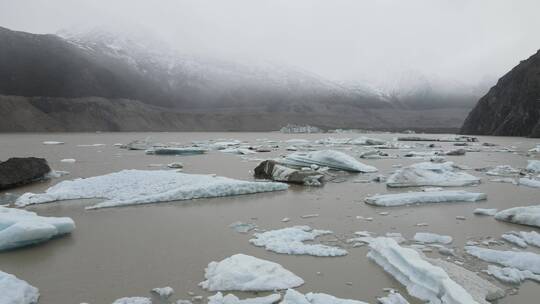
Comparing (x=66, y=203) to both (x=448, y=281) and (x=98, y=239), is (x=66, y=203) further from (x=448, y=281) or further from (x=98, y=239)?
(x=448, y=281)

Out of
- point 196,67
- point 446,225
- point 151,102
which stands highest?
point 196,67

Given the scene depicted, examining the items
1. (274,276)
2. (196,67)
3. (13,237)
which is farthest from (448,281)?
(196,67)

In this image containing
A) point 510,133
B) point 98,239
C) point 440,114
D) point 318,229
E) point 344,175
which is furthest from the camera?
point 440,114

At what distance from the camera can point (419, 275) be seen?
521 centimetres

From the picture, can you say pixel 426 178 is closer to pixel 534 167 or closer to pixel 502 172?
pixel 502 172

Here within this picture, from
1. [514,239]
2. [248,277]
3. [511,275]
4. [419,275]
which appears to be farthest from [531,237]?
[248,277]

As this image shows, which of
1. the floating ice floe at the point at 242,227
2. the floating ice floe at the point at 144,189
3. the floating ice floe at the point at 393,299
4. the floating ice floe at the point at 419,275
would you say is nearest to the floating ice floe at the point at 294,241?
the floating ice floe at the point at 242,227

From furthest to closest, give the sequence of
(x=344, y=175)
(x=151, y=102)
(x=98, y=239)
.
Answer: (x=151, y=102) → (x=344, y=175) → (x=98, y=239)

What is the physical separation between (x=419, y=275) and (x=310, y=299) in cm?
154

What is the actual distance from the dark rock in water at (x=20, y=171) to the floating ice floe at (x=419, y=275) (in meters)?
12.3

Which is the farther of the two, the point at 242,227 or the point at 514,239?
the point at 242,227

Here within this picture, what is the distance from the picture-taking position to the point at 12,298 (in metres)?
4.71

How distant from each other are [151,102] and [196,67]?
42.6m

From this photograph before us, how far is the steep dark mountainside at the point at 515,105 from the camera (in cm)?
7300
